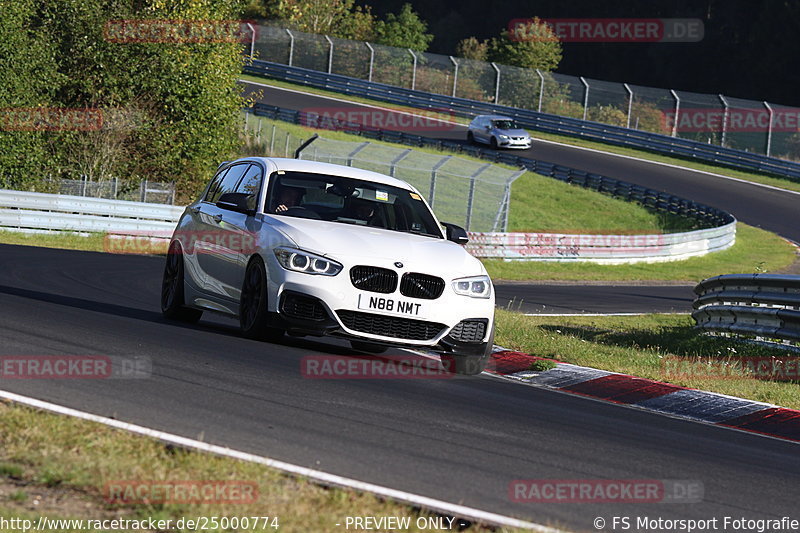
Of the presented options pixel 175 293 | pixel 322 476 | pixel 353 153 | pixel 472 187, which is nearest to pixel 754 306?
pixel 175 293

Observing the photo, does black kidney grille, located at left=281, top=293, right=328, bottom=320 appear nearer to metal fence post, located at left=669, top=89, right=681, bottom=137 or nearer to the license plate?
the license plate

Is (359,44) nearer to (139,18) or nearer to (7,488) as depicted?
(139,18)

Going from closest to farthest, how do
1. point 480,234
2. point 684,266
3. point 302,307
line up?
point 302,307 < point 480,234 < point 684,266

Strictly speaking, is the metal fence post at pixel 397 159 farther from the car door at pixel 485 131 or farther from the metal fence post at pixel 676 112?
the metal fence post at pixel 676 112

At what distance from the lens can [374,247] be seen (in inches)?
Answer: 394

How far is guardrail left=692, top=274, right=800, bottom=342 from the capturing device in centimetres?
1387

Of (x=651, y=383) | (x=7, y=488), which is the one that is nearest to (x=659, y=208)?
(x=651, y=383)

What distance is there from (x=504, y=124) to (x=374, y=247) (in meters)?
42.7

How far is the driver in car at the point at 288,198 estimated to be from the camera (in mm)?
10867

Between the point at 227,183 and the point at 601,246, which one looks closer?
the point at 227,183

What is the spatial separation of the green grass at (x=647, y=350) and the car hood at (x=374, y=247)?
2.44m

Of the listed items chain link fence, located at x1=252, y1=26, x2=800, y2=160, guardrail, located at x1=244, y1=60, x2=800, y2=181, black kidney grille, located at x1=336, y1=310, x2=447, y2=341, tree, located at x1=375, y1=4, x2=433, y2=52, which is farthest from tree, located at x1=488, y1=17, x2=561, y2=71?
black kidney grille, located at x1=336, y1=310, x2=447, y2=341

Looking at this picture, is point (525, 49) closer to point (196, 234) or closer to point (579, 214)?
point (579, 214)

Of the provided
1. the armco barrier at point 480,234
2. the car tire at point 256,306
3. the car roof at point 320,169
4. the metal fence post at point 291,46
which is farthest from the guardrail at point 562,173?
the car tire at point 256,306
